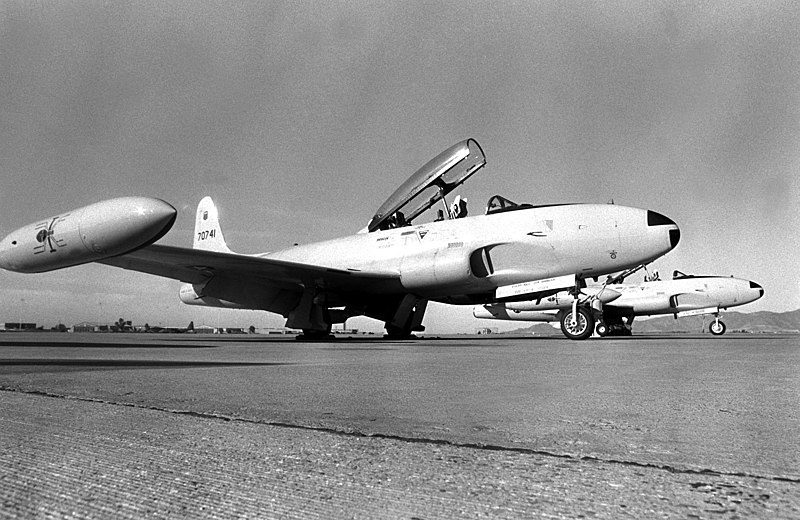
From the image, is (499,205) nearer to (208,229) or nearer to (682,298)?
(208,229)

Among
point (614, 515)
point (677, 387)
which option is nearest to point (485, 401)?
point (677, 387)

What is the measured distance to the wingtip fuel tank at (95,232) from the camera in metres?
7.96

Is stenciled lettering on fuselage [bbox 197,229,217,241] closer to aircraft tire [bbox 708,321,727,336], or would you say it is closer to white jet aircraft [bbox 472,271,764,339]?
white jet aircraft [bbox 472,271,764,339]

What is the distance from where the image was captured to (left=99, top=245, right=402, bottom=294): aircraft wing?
12922 mm

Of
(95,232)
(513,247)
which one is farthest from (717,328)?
(95,232)

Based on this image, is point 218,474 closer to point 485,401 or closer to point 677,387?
point 485,401

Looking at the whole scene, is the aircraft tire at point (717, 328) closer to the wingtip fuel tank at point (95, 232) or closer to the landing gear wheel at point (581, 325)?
the landing gear wheel at point (581, 325)

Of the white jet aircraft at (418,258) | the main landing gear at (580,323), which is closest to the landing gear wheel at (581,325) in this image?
the main landing gear at (580,323)

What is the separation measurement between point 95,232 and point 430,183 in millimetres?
8801

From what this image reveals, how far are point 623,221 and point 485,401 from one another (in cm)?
1003

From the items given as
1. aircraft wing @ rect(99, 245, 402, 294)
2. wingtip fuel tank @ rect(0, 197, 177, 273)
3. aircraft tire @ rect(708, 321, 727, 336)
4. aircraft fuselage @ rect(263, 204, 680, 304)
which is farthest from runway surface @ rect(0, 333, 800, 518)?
aircraft tire @ rect(708, 321, 727, 336)

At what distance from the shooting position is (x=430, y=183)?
1520cm

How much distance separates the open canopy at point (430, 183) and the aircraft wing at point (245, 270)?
7.60 feet

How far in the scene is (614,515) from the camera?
1.08m
